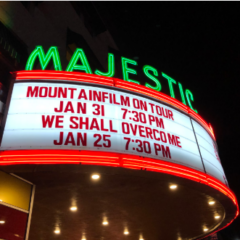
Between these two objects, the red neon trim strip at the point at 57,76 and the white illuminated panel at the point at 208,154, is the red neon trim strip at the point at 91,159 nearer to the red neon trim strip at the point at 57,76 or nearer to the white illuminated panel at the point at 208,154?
the white illuminated panel at the point at 208,154

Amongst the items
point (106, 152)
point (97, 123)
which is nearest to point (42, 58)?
point (97, 123)

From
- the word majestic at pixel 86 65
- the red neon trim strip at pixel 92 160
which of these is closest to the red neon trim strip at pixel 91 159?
the red neon trim strip at pixel 92 160

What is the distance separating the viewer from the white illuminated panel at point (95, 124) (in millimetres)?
6438

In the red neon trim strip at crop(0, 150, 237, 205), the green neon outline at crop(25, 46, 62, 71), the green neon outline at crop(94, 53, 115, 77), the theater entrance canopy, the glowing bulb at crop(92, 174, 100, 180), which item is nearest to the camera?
the red neon trim strip at crop(0, 150, 237, 205)

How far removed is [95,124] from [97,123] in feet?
0.26

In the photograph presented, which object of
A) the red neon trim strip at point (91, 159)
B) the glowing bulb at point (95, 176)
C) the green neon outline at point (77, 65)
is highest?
the green neon outline at point (77, 65)

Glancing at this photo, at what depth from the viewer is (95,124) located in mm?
6953

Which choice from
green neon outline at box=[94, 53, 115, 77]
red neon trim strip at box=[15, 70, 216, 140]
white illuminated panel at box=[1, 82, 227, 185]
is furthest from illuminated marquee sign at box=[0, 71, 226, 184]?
green neon outline at box=[94, 53, 115, 77]

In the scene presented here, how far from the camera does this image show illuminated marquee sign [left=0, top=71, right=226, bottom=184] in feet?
21.2

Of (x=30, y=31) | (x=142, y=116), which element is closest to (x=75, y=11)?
(x=30, y=31)

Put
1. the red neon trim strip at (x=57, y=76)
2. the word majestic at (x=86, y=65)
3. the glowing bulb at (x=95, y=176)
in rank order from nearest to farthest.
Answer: the glowing bulb at (x=95, y=176)
the red neon trim strip at (x=57, y=76)
the word majestic at (x=86, y=65)

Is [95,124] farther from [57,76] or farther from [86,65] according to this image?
[86,65]

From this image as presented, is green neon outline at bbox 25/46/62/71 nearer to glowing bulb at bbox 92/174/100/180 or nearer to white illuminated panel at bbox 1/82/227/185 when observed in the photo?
white illuminated panel at bbox 1/82/227/185

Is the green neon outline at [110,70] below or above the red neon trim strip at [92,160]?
above
